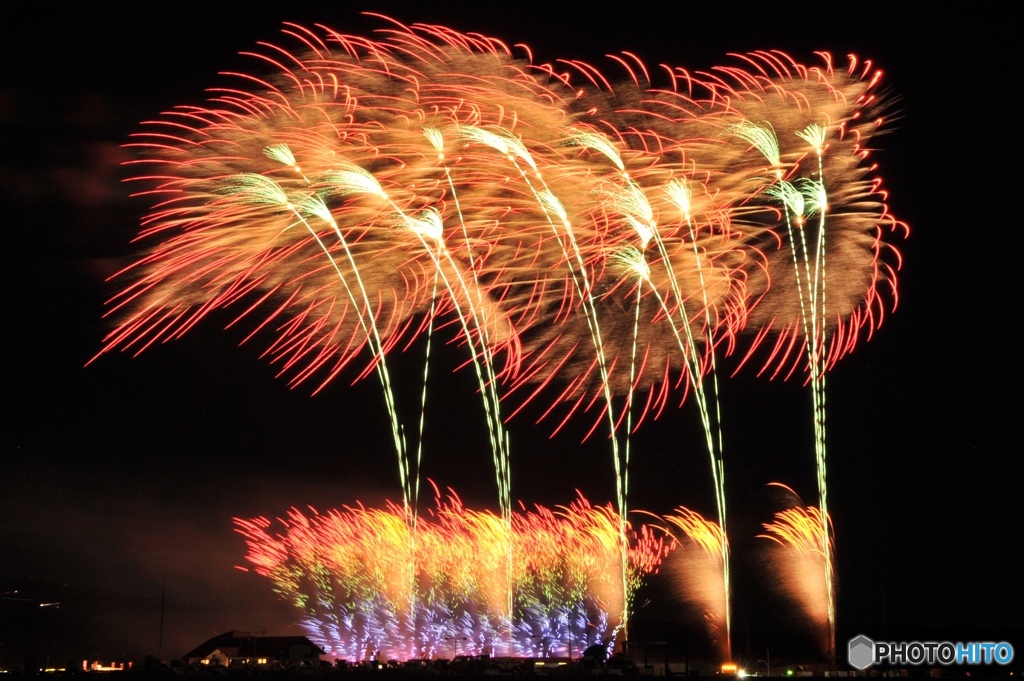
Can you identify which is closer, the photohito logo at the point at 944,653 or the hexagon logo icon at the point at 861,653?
the photohito logo at the point at 944,653

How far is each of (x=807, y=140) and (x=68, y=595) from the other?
3029 inches

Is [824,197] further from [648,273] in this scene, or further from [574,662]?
[574,662]

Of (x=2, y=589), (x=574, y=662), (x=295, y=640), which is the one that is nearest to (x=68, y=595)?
(x=2, y=589)

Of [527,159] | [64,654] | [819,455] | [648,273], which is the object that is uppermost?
[527,159]

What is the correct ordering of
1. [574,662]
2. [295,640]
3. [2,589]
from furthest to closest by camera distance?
[2,589]
[295,640]
[574,662]

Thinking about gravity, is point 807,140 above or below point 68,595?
above

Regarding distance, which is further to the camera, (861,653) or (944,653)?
(861,653)

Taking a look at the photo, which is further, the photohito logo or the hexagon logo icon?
the hexagon logo icon

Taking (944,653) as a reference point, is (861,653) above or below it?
below

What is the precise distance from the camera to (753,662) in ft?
167

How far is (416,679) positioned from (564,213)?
1494 centimetres

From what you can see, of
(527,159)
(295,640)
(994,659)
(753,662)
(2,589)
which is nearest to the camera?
(527,159)

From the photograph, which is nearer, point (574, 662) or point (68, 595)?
point (574, 662)

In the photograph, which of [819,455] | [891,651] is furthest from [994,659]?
[819,455]
